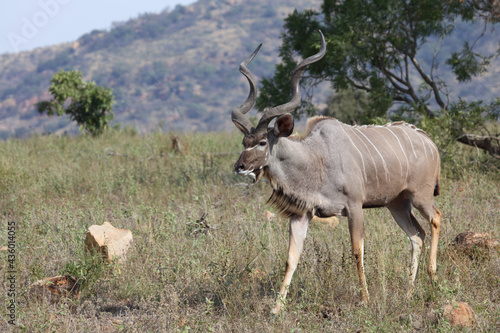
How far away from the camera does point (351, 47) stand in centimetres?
952

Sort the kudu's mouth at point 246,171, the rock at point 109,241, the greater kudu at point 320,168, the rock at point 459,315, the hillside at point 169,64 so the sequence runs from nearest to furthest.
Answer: the rock at point 459,315, the kudu's mouth at point 246,171, the greater kudu at point 320,168, the rock at point 109,241, the hillside at point 169,64

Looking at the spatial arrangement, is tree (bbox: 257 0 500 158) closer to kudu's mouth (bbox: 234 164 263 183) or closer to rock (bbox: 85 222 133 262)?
kudu's mouth (bbox: 234 164 263 183)

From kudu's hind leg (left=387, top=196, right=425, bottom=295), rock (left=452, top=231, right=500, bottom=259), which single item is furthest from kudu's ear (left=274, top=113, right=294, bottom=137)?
rock (left=452, top=231, right=500, bottom=259)

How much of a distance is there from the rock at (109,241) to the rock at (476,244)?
340 cm

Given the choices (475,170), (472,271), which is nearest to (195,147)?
(475,170)

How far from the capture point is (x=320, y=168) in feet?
16.3

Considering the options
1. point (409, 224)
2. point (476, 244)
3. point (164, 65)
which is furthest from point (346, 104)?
point (164, 65)

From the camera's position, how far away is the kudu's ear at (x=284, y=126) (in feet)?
15.8

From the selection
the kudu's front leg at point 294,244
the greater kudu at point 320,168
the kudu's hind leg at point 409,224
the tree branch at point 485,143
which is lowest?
the tree branch at point 485,143

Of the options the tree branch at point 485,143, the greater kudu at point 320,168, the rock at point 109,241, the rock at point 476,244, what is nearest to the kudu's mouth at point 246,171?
the greater kudu at point 320,168

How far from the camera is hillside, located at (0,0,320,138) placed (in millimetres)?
113062

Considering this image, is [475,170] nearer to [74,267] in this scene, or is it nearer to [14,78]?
[74,267]

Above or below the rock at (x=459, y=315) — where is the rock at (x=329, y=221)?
below

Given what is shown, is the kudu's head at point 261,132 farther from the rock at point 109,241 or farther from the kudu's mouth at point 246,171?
the rock at point 109,241
